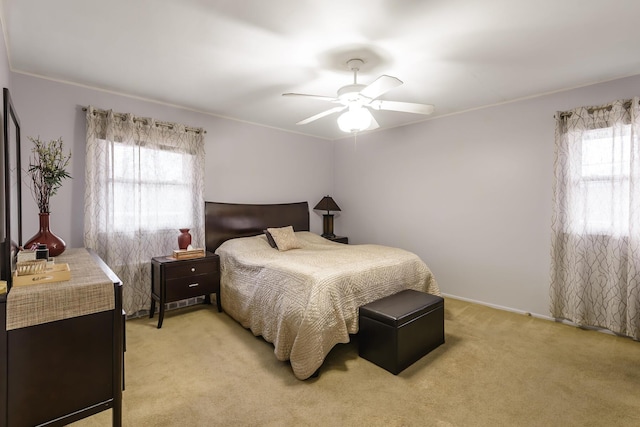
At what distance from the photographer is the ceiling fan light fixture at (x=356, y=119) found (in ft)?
8.28

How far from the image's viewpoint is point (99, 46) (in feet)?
7.47

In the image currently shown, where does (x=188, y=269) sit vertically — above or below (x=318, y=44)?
below

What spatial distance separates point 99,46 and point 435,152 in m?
3.76

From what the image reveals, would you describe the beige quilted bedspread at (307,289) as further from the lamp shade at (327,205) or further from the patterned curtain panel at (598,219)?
the lamp shade at (327,205)

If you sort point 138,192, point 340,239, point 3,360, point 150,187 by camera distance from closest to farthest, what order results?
point 3,360, point 138,192, point 150,187, point 340,239

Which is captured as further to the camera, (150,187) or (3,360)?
(150,187)

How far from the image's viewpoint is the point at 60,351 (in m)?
1.40

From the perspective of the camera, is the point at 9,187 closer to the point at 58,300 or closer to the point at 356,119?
the point at 58,300

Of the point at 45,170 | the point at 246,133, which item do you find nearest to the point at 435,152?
the point at 246,133

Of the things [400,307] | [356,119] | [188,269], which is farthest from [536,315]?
[188,269]

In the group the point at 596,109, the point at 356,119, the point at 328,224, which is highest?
the point at 596,109

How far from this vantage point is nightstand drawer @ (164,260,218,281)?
3105 mm

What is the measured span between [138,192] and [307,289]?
2255 mm

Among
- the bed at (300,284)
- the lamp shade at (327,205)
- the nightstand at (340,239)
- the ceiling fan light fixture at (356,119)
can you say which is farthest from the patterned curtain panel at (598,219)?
the lamp shade at (327,205)
